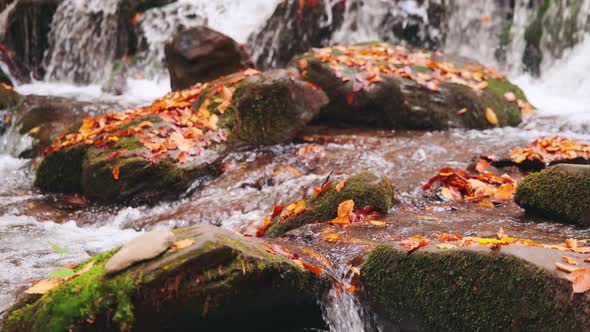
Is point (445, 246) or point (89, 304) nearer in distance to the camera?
point (89, 304)

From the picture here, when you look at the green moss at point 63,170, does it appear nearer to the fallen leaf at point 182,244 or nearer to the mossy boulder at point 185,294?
the mossy boulder at point 185,294

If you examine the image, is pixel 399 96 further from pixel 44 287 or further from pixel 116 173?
pixel 44 287

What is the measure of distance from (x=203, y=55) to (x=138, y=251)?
672cm

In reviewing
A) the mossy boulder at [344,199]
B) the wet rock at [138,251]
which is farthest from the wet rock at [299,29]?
the wet rock at [138,251]

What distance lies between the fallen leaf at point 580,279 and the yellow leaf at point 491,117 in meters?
5.95

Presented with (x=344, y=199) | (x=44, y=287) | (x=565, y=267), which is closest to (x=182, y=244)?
(x=44, y=287)

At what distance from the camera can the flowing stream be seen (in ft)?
12.5

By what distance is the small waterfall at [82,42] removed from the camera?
13.6m

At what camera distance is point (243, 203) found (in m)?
5.21

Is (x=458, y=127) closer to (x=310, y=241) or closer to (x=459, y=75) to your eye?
(x=459, y=75)

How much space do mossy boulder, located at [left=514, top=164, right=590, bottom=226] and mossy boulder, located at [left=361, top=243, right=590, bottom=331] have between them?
4.33ft

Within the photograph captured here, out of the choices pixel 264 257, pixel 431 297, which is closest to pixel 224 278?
pixel 264 257

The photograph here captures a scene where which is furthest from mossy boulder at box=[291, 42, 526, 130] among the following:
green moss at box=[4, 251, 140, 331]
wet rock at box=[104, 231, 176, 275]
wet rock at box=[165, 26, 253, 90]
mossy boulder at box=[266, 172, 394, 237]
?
green moss at box=[4, 251, 140, 331]

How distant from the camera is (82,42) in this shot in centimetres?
1373
